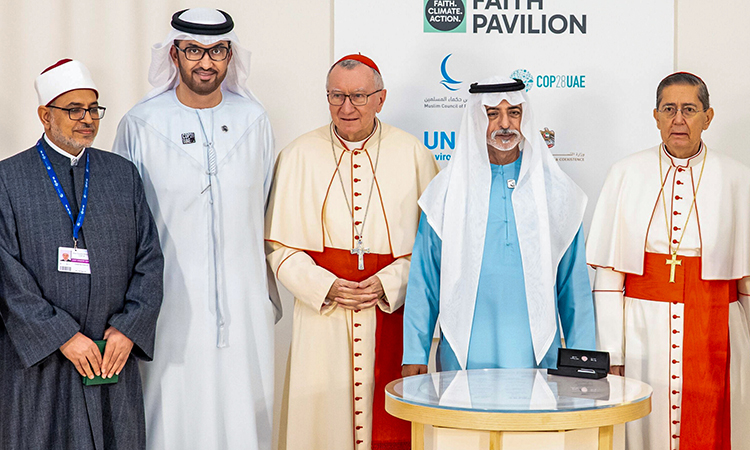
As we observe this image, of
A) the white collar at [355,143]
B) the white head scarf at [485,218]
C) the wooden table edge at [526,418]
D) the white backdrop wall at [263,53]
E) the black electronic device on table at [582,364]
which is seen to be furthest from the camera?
the white backdrop wall at [263,53]

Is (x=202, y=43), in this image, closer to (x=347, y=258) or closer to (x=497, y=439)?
(x=347, y=258)

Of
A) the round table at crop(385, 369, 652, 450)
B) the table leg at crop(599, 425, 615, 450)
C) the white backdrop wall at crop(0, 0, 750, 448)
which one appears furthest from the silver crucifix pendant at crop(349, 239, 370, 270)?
the table leg at crop(599, 425, 615, 450)

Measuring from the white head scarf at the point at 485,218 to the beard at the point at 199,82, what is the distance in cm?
104

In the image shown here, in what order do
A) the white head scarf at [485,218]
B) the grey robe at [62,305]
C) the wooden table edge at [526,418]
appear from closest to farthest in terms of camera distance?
the wooden table edge at [526,418]
the grey robe at [62,305]
the white head scarf at [485,218]

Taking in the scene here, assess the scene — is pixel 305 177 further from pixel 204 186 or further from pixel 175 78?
pixel 175 78

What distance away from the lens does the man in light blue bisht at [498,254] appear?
10.7 ft

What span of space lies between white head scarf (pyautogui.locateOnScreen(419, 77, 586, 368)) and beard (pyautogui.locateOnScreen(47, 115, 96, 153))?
54.8 inches

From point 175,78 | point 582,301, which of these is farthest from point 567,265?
point 175,78

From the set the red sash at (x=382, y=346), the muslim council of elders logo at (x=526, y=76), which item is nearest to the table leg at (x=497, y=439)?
the red sash at (x=382, y=346)

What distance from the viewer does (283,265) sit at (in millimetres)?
3525

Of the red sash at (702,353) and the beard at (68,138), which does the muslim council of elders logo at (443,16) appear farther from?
the beard at (68,138)

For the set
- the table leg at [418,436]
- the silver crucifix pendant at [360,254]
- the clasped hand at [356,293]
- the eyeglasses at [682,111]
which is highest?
the eyeglasses at [682,111]

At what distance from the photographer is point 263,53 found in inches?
179

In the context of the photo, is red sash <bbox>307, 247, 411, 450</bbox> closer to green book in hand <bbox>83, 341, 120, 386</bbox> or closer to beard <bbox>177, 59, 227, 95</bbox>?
beard <bbox>177, 59, 227, 95</bbox>
